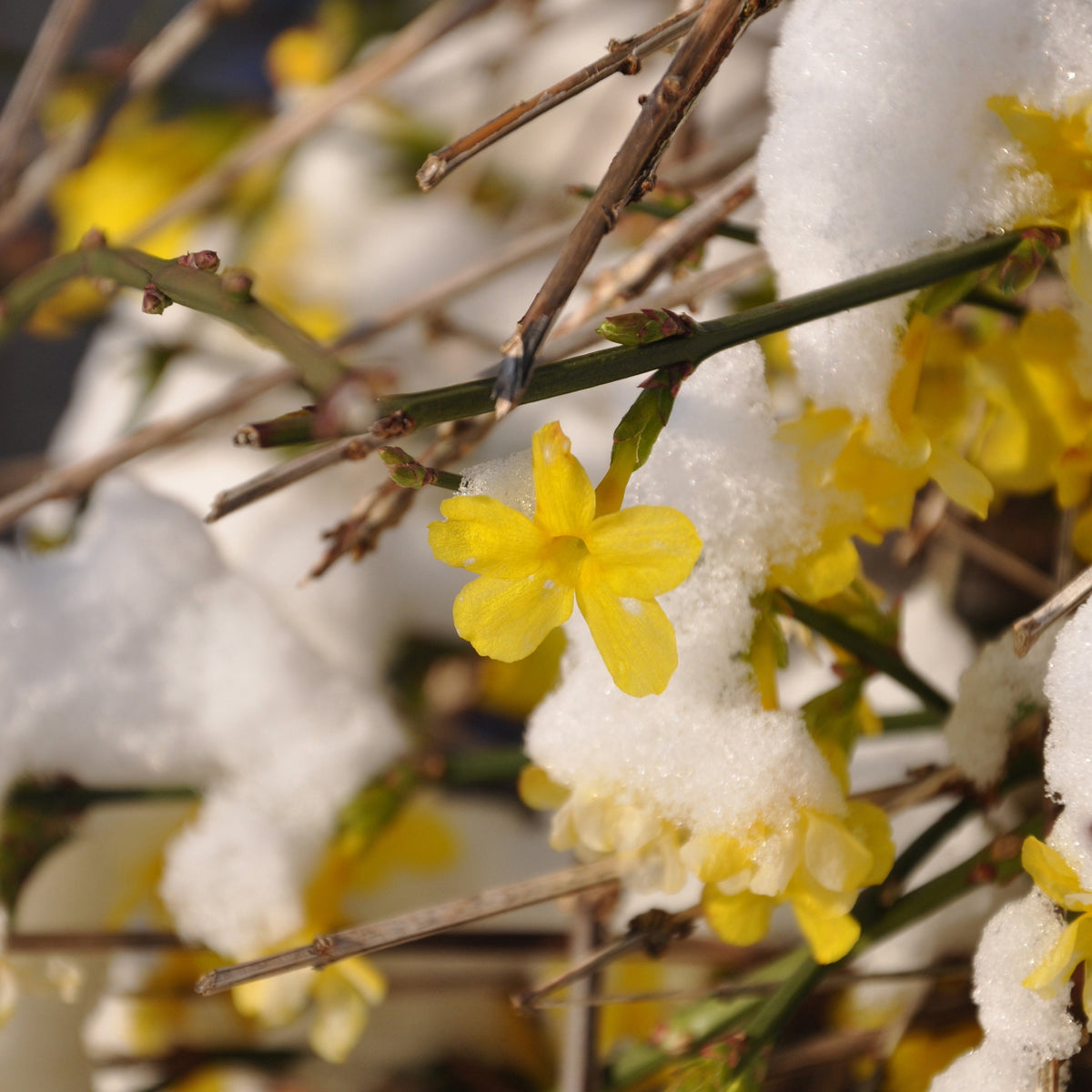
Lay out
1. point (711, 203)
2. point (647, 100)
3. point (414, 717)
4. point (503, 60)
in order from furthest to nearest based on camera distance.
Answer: point (503, 60), point (414, 717), point (711, 203), point (647, 100)

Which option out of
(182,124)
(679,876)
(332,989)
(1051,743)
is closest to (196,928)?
(332,989)

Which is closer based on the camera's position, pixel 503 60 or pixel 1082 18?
pixel 1082 18

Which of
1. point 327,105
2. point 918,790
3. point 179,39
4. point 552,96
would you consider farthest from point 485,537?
point 179,39

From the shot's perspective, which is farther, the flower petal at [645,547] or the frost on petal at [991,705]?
the frost on petal at [991,705]

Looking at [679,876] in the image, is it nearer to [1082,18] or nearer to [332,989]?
[332,989]

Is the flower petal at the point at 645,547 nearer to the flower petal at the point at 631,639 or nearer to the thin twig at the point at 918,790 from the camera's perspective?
the flower petal at the point at 631,639

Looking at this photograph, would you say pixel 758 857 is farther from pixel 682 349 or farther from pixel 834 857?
pixel 682 349

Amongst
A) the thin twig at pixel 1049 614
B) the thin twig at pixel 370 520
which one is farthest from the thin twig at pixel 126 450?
the thin twig at pixel 1049 614
